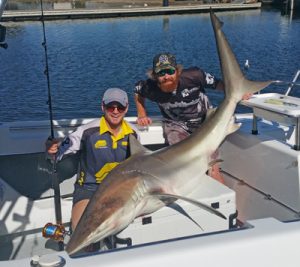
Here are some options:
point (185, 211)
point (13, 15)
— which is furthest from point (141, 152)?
point (13, 15)

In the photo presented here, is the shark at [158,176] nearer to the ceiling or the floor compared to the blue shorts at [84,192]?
nearer to the ceiling

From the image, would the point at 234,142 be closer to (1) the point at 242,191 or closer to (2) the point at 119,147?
(1) the point at 242,191

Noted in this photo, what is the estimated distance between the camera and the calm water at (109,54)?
50.8ft

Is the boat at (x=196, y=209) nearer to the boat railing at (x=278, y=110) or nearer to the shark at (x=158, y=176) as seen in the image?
the boat railing at (x=278, y=110)

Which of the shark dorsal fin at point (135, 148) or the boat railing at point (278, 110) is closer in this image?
the shark dorsal fin at point (135, 148)

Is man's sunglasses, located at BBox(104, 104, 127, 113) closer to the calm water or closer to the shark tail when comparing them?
the shark tail

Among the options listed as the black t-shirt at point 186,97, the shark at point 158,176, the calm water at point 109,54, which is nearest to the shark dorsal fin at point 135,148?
the shark at point 158,176

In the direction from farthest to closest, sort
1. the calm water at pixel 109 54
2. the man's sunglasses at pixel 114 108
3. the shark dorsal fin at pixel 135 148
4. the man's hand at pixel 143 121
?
the calm water at pixel 109 54 < the man's hand at pixel 143 121 < the man's sunglasses at pixel 114 108 < the shark dorsal fin at pixel 135 148

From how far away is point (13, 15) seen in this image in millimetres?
40031

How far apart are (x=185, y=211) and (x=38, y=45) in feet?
84.9

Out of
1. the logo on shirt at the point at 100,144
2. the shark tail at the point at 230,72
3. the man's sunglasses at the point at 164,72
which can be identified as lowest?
the logo on shirt at the point at 100,144

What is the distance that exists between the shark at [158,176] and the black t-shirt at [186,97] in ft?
3.03

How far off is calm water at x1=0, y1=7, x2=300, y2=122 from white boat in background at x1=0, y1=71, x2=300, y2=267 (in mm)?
8622

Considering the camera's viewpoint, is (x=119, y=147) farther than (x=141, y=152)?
Yes
